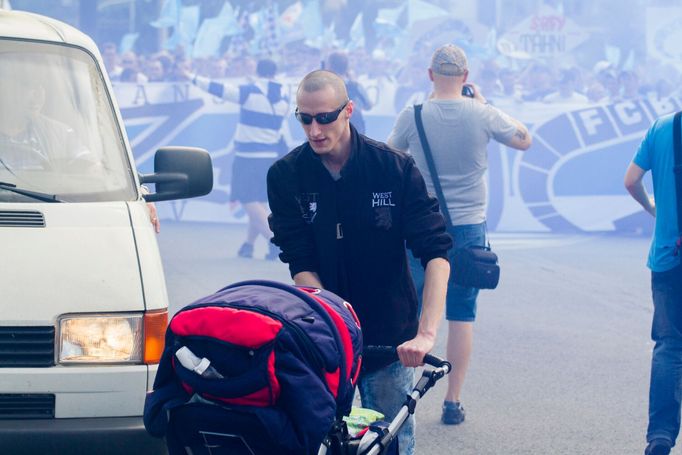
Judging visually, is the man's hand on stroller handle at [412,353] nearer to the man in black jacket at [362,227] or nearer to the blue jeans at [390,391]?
the man in black jacket at [362,227]

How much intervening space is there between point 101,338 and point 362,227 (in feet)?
3.63

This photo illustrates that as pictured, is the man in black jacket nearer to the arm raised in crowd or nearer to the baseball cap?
the arm raised in crowd

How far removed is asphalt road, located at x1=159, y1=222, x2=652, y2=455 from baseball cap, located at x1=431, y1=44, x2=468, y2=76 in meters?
1.97

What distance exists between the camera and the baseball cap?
7.35 meters

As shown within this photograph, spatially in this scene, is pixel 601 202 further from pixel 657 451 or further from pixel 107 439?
pixel 107 439

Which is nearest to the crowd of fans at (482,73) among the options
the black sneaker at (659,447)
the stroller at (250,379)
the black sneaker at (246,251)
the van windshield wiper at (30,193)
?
the black sneaker at (246,251)

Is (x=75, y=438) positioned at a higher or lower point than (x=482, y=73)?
lower

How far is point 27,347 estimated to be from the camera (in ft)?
15.8

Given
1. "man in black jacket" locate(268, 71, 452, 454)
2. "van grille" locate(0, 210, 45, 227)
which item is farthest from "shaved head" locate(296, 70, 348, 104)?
"van grille" locate(0, 210, 45, 227)

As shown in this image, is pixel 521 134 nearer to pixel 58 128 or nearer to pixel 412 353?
pixel 58 128

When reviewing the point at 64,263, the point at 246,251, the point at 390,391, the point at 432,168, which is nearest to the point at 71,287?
the point at 64,263

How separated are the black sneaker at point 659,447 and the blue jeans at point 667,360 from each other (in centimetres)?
3

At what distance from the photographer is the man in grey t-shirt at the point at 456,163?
7312mm

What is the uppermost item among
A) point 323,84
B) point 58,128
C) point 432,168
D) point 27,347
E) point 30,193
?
point 323,84
